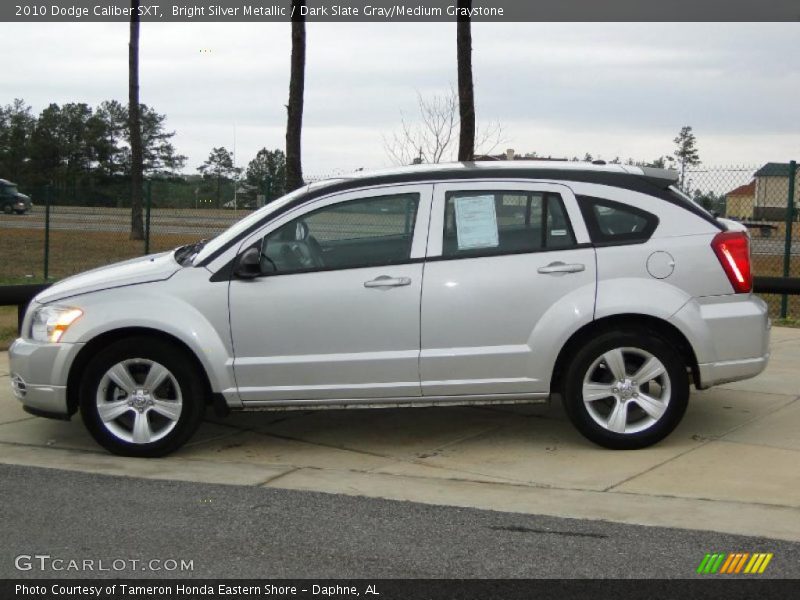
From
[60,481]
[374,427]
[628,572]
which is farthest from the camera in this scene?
[374,427]

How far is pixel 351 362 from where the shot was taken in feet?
22.4

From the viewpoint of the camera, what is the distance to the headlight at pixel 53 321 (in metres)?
6.93

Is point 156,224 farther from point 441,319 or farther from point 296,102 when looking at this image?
point 441,319

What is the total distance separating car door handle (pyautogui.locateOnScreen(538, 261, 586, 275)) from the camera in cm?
680

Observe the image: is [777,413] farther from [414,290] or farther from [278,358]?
[278,358]

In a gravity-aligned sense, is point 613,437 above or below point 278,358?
below

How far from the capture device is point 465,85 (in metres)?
17.4

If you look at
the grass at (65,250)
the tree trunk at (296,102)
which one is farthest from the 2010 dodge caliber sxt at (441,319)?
the grass at (65,250)

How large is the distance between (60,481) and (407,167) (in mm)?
2964

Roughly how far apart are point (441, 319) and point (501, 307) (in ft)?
1.24

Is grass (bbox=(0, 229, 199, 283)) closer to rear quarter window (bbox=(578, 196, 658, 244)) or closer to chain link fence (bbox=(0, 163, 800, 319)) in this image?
chain link fence (bbox=(0, 163, 800, 319))

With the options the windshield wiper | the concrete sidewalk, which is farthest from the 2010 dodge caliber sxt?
the concrete sidewalk

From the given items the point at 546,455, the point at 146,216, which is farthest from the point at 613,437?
the point at 146,216

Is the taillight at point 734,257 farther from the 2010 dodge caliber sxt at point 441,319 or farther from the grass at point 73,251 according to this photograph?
the grass at point 73,251
